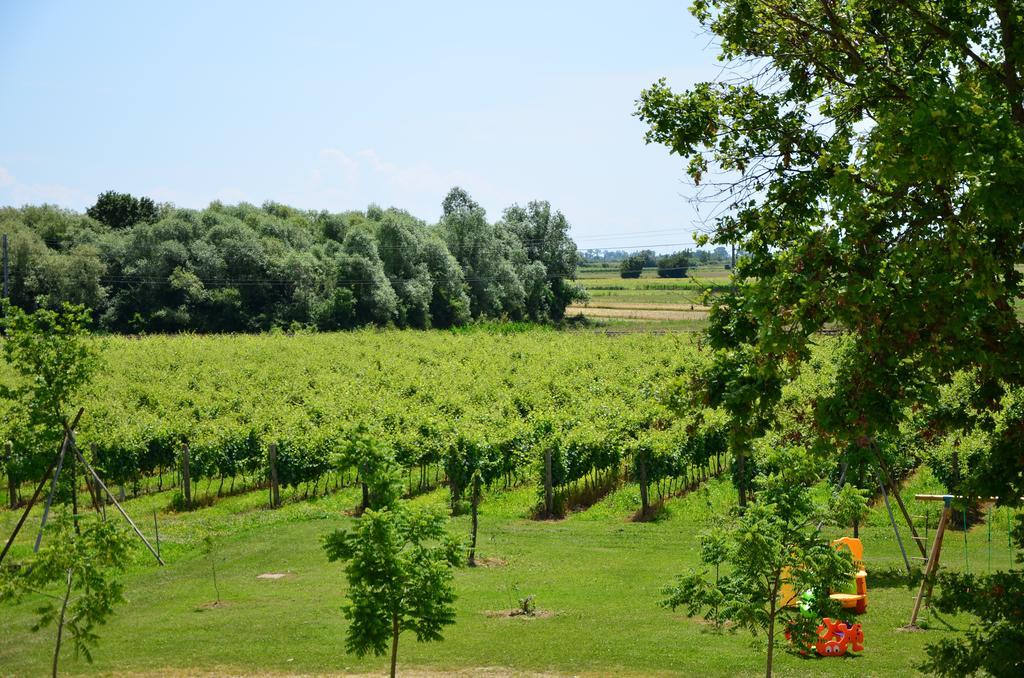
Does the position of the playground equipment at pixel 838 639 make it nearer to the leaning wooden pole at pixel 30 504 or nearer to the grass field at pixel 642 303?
the leaning wooden pole at pixel 30 504

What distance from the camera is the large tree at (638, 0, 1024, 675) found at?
801 centimetres

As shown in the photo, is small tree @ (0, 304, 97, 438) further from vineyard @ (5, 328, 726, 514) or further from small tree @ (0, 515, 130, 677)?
small tree @ (0, 515, 130, 677)

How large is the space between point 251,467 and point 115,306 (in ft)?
137

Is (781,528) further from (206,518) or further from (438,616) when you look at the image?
(206,518)

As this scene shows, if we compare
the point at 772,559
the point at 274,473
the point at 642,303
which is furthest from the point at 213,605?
the point at 642,303

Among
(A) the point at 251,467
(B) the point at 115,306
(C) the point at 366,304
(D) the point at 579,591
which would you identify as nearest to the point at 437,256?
(C) the point at 366,304

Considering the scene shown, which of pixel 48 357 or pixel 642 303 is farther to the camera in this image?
pixel 642 303

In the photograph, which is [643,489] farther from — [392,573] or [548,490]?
[392,573]

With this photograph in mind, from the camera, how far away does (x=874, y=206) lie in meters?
9.79

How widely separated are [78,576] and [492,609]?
719 cm

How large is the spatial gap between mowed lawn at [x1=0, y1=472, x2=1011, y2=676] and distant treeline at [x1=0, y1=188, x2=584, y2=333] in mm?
43412

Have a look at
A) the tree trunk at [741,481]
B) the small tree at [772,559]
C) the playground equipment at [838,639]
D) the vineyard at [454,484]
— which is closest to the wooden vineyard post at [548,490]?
the vineyard at [454,484]

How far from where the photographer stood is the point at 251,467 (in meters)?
28.8

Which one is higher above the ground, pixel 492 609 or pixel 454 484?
pixel 454 484
